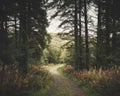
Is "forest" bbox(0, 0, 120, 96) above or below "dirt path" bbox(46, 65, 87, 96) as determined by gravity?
above

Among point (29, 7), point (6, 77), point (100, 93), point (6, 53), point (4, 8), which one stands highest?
point (29, 7)

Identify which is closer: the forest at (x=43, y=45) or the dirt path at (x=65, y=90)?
the forest at (x=43, y=45)

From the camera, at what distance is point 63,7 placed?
25.2 metres

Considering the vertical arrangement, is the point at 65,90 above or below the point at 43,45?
below

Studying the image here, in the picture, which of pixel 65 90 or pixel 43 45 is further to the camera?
pixel 43 45

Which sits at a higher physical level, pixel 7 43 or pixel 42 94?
pixel 7 43

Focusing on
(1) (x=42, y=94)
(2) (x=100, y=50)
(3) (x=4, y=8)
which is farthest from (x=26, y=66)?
(2) (x=100, y=50)

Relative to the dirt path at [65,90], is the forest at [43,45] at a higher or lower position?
higher

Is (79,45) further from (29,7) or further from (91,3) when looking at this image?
(29,7)

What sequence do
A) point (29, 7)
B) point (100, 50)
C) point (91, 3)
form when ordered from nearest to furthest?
point (29, 7) → point (100, 50) → point (91, 3)

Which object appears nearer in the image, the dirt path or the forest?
the forest

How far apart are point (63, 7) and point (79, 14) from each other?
1.84 meters

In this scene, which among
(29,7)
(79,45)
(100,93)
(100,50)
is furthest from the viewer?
(79,45)

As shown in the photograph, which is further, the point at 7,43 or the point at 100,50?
the point at 100,50
